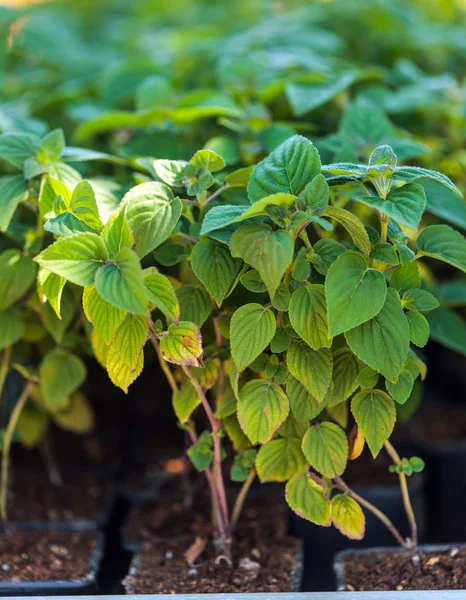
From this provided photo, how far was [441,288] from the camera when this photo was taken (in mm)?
1365

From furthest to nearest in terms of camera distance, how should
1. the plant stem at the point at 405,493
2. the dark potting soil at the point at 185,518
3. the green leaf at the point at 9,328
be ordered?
the dark potting soil at the point at 185,518 → the green leaf at the point at 9,328 → the plant stem at the point at 405,493

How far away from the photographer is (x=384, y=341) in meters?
0.91

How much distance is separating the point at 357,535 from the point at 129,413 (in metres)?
1.04

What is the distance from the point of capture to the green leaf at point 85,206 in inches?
38.6

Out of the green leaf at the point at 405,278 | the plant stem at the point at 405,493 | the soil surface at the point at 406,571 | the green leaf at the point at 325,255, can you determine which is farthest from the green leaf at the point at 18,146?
the soil surface at the point at 406,571

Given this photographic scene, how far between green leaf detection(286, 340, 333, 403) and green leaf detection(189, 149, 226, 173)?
0.29 m

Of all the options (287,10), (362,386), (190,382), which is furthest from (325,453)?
(287,10)

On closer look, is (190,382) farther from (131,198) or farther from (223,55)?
(223,55)

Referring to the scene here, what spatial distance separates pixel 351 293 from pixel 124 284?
0.28m

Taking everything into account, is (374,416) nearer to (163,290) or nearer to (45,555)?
(163,290)

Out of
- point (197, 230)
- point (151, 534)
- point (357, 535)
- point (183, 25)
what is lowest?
point (151, 534)

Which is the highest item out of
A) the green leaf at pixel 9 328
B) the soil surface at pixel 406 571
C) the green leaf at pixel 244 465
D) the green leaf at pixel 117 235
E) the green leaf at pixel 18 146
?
the green leaf at pixel 18 146

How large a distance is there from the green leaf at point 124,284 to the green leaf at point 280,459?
1.05 feet

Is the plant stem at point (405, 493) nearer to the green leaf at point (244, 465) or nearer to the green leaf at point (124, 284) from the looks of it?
the green leaf at point (244, 465)
